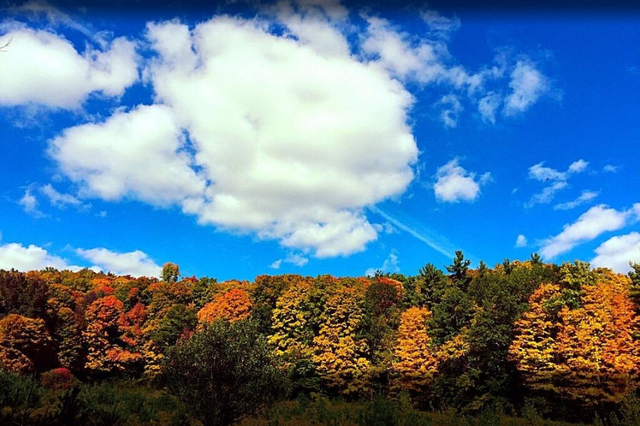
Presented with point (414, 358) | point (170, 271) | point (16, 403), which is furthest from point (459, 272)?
point (170, 271)

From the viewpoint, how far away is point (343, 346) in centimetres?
5547

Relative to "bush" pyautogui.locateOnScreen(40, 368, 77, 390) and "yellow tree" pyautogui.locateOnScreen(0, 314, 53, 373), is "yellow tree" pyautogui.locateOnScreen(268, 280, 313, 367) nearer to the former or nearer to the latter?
"bush" pyautogui.locateOnScreen(40, 368, 77, 390)

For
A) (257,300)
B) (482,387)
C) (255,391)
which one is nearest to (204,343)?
(255,391)

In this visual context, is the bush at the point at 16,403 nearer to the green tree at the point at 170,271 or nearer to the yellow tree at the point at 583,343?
the yellow tree at the point at 583,343

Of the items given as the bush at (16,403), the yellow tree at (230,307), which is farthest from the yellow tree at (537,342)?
the bush at (16,403)

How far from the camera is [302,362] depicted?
182ft

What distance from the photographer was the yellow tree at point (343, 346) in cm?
5384

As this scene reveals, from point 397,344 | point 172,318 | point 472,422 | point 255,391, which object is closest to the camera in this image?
point 255,391

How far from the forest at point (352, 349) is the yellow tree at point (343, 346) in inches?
7.2

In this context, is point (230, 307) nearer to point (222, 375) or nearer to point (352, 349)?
point (352, 349)

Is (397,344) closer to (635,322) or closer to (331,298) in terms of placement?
(331,298)

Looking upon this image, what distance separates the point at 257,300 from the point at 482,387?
114ft

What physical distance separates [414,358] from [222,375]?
35814mm

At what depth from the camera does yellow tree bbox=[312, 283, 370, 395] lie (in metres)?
53.8
